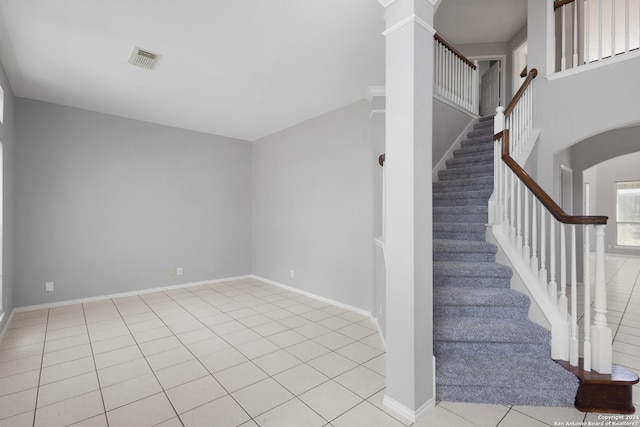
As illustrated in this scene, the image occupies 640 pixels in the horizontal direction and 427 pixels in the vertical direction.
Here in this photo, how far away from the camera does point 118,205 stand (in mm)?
4660

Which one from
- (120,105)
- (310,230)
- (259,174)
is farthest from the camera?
(259,174)

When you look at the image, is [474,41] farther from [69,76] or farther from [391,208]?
[69,76]

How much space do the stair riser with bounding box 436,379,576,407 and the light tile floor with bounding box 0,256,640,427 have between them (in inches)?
1.8

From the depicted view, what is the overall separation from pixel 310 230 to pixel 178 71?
2.76 metres

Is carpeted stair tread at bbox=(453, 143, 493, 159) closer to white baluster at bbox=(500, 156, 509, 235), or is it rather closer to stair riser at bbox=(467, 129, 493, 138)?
stair riser at bbox=(467, 129, 493, 138)

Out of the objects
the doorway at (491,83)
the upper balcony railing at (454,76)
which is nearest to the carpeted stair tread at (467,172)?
the upper balcony railing at (454,76)

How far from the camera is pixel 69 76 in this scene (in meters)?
3.34

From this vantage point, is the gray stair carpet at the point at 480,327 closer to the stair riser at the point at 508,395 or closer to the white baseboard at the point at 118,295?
the stair riser at the point at 508,395

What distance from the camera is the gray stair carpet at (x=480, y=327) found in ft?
6.59

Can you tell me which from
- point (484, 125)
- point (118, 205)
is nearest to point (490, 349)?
point (484, 125)

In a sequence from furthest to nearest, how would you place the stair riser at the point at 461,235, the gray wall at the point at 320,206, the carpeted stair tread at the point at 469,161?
1. the carpeted stair tread at the point at 469,161
2. the gray wall at the point at 320,206
3. the stair riser at the point at 461,235

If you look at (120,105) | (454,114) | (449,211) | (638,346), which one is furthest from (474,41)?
(120,105)

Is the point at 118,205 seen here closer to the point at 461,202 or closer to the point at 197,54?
the point at 197,54

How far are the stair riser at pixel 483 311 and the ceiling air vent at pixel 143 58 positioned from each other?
353cm
